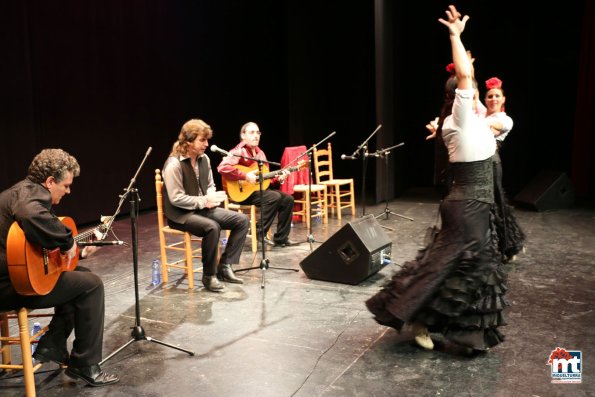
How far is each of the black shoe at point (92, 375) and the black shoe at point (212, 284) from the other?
148cm

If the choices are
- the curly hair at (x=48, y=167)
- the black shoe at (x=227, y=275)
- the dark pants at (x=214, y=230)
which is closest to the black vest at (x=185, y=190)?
the dark pants at (x=214, y=230)

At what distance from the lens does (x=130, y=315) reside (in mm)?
3861

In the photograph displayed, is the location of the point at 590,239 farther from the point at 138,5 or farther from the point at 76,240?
the point at 138,5

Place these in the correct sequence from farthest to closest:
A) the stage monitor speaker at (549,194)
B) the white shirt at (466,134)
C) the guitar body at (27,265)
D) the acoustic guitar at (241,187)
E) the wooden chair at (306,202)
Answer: the stage monitor speaker at (549,194) → the wooden chair at (306,202) → the acoustic guitar at (241,187) → the white shirt at (466,134) → the guitar body at (27,265)

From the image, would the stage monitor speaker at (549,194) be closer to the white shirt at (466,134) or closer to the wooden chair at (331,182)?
the wooden chair at (331,182)

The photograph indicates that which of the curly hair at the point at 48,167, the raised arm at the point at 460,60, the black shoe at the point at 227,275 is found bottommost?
the black shoe at the point at 227,275

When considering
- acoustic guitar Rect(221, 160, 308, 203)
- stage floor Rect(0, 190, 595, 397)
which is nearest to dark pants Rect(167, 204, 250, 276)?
stage floor Rect(0, 190, 595, 397)

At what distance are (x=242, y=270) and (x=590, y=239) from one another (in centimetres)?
341

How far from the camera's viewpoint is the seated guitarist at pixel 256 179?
17.5 ft

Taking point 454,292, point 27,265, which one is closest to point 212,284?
point 27,265

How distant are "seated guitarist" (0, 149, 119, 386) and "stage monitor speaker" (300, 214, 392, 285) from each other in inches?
76.6

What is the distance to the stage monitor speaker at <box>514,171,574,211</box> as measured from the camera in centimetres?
729

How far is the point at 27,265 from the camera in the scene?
2.53 m

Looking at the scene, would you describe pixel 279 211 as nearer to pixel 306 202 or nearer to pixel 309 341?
pixel 306 202
